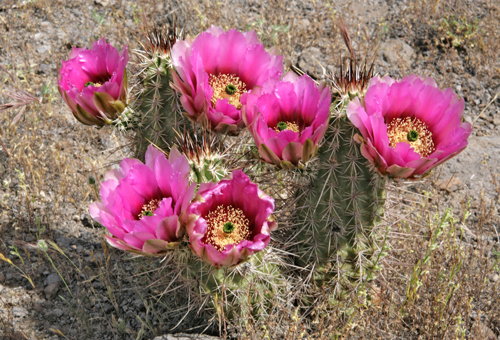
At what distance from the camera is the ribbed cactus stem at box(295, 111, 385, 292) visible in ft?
6.22

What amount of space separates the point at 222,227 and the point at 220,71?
663 millimetres

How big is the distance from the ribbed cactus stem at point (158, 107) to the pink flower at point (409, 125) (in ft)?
2.58

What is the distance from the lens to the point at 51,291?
241cm

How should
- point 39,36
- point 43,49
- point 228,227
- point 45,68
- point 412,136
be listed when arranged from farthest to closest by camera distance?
point 39,36 < point 43,49 < point 45,68 < point 412,136 < point 228,227

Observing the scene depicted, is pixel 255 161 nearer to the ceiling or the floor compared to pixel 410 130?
nearer to the floor

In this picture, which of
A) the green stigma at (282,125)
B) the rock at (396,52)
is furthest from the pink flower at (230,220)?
the rock at (396,52)

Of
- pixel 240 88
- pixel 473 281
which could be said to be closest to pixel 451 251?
Answer: pixel 473 281

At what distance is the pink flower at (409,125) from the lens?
158 centimetres

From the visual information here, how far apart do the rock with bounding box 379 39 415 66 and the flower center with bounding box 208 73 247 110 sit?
248 cm

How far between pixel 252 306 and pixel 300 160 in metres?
0.71

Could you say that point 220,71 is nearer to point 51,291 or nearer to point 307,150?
point 307,150

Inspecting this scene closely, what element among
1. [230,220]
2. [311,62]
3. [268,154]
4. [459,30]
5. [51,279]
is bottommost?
[51,279]

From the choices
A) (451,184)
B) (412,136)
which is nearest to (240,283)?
(412,136)

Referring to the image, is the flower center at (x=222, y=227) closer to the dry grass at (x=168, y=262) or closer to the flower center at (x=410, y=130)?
the dry grass at (x=168, y=262)
